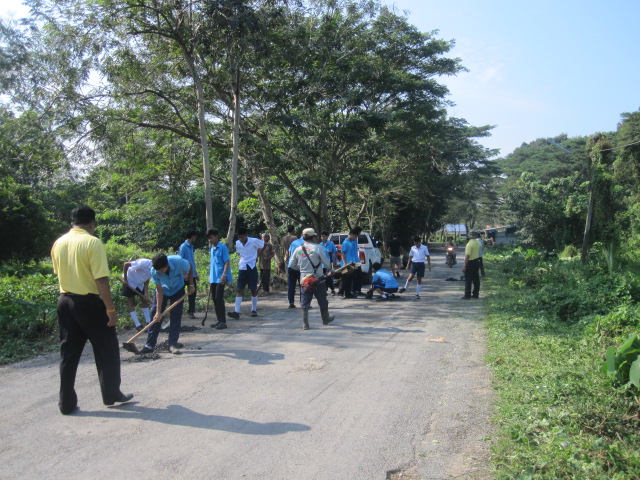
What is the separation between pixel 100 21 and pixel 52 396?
898 cm

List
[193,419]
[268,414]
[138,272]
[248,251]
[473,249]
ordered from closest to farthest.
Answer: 1. [193,419]
2. [268,414]
3. [138,272]
4. [248,251]
5. [473,249]

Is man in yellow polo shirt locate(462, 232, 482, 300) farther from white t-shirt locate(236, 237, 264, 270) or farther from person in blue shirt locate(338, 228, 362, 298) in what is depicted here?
white t-shirt locate(236, 237, 264, 270)

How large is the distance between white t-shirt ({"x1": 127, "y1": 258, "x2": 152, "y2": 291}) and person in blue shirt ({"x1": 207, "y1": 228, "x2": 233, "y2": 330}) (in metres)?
1.20

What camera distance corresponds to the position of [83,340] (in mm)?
5086

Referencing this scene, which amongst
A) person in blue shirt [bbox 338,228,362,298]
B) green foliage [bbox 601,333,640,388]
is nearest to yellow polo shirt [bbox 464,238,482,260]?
person in blue shirt [bbox 338,228,362,298]

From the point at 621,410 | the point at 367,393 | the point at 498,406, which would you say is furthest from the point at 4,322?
the point at 621,410

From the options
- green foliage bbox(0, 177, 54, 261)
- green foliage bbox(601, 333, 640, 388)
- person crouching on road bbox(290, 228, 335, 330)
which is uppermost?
green foliage bbox(0, 177, 54, 261)

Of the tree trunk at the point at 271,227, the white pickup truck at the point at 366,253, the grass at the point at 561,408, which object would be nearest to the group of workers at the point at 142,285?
the white pickup truck at the point at 366,253

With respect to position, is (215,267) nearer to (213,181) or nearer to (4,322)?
(4,322)

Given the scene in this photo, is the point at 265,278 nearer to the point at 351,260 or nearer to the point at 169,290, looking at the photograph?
the point at 351,260

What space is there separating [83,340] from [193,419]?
4.50 feet

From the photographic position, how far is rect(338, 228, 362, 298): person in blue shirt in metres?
13.5

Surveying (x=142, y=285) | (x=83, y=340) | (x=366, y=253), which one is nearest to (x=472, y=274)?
(x=366, y=253)

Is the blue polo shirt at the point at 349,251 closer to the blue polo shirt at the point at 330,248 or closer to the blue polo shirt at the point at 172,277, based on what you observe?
the blue polo shirt at the point at 330,248
